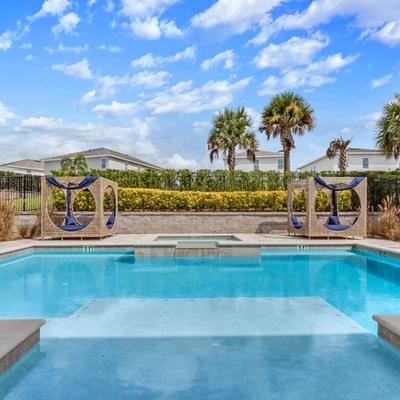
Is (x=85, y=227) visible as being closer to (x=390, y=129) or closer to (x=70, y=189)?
(x=70, y=189)

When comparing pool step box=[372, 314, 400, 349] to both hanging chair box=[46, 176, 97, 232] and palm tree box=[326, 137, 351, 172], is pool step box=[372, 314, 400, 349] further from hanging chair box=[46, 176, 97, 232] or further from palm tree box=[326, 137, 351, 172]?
palm tree box=[326, 137, 351, 172]

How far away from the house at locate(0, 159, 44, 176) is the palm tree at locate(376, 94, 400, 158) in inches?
1522

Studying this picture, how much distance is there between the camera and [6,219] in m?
13.9

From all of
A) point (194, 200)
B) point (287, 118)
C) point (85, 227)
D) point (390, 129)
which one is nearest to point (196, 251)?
point (85, 227)

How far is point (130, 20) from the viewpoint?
12.5 m

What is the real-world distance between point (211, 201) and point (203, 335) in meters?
12.8

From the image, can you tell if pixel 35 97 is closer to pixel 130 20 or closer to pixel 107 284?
pixel 130 20

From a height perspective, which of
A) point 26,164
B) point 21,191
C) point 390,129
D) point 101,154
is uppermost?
point 26,164

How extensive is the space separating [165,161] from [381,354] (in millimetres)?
41214

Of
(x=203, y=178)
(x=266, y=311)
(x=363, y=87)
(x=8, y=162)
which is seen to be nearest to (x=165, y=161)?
(x=8, y=162)

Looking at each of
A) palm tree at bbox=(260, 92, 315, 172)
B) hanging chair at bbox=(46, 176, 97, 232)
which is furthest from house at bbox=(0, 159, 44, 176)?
hanging chair at bbox=(46, 176, 97, 232)

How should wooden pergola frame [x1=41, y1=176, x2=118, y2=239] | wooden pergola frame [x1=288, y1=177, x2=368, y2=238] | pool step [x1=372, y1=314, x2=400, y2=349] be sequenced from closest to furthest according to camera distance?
pool step [x1=372, y1=314, x2=400, y2=349]
wooden pergola frame [x1=41, y1=176, x2=118, y2=239]
wooden pergola frame [x1=288, y1=177, x2=368, y2=238]

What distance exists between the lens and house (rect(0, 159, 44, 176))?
4577 cm

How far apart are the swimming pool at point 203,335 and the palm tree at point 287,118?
1364 cm
